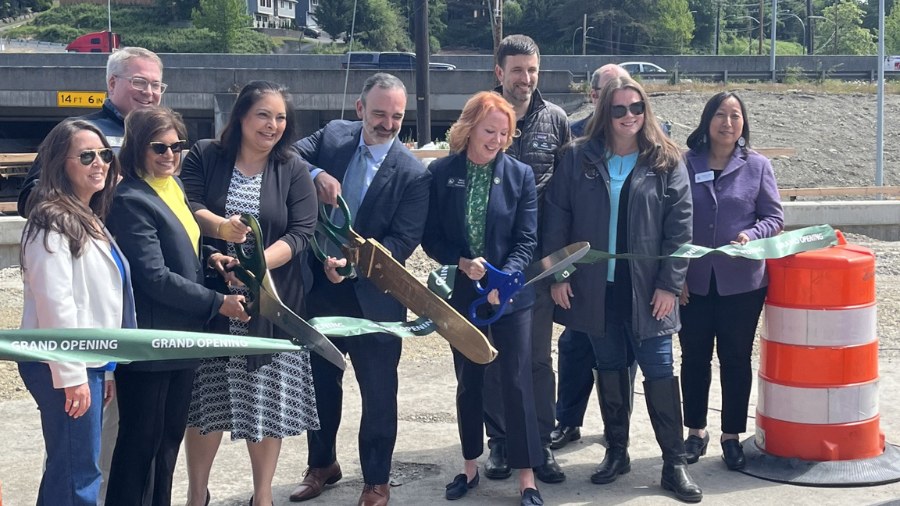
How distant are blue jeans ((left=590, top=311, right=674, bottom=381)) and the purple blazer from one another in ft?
1.61

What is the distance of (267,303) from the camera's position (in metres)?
4.51

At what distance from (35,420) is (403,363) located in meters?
2.71

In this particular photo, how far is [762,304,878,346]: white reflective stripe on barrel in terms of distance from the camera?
5.56 meters

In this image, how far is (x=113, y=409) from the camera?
4.55 meters

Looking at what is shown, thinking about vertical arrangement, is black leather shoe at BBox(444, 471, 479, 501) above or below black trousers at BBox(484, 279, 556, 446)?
below

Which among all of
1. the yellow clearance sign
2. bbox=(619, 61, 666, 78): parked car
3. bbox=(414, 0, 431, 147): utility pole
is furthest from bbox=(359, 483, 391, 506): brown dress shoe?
bbox=(619, 61, 666, 78): parked car

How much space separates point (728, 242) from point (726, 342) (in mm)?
547

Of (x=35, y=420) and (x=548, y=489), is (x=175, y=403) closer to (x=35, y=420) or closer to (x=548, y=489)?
(x=548, y=489)

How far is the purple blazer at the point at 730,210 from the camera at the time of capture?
566 centimetres

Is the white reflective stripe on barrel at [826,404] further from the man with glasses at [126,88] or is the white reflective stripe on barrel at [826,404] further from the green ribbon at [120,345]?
the man with glasses at [126,88]

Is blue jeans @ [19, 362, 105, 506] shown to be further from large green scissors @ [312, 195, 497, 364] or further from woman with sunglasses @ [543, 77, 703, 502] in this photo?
woman with sunglasses @ [543, 77, 703, 502]

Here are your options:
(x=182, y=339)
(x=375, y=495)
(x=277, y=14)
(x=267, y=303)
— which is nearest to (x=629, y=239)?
(x=375, y=495)

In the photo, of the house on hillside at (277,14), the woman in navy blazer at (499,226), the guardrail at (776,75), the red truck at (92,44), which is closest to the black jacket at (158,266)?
the woman in navy blazer at (499,226)

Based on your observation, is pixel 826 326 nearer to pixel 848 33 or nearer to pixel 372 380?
pixel 372 380
